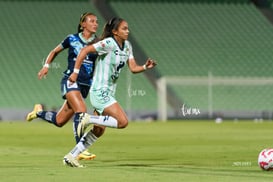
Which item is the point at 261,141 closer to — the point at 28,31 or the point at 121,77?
the point at 121,77

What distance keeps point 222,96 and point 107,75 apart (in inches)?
747

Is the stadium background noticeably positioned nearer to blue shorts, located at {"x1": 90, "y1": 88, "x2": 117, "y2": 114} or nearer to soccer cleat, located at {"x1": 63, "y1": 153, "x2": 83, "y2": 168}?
blue shorts, located at {"x1": 90, "y1": 88, "x2": 117, "y2": 114}

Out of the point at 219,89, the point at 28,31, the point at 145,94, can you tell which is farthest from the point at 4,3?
the point at 219,89

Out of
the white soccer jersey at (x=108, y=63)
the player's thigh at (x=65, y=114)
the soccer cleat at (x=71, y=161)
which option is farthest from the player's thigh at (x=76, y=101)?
the soccer cleat at (x=71, y=161)

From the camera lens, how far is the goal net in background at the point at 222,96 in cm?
2798

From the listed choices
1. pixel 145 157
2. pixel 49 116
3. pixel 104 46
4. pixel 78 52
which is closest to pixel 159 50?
pixel 145 157

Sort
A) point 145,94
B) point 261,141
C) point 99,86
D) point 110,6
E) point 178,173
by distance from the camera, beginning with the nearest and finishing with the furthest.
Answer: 1. point 178,173
2. point 99,86
3. point 261,141
4. point 145,94
5. point 110,6

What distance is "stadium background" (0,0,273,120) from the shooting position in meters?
27.1

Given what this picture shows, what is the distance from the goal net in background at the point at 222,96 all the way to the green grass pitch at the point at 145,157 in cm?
751

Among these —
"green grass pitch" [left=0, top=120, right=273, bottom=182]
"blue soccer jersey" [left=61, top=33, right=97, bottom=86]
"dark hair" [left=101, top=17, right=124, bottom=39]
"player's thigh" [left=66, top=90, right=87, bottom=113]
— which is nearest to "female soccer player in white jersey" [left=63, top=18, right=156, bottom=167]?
"dark hair" [left=101, top=17, right=124, bottom=39]

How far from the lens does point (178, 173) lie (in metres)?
8.65

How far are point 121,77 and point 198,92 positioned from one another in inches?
112

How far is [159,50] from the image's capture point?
29.1m

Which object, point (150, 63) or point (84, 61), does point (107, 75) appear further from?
point (84, 61)
